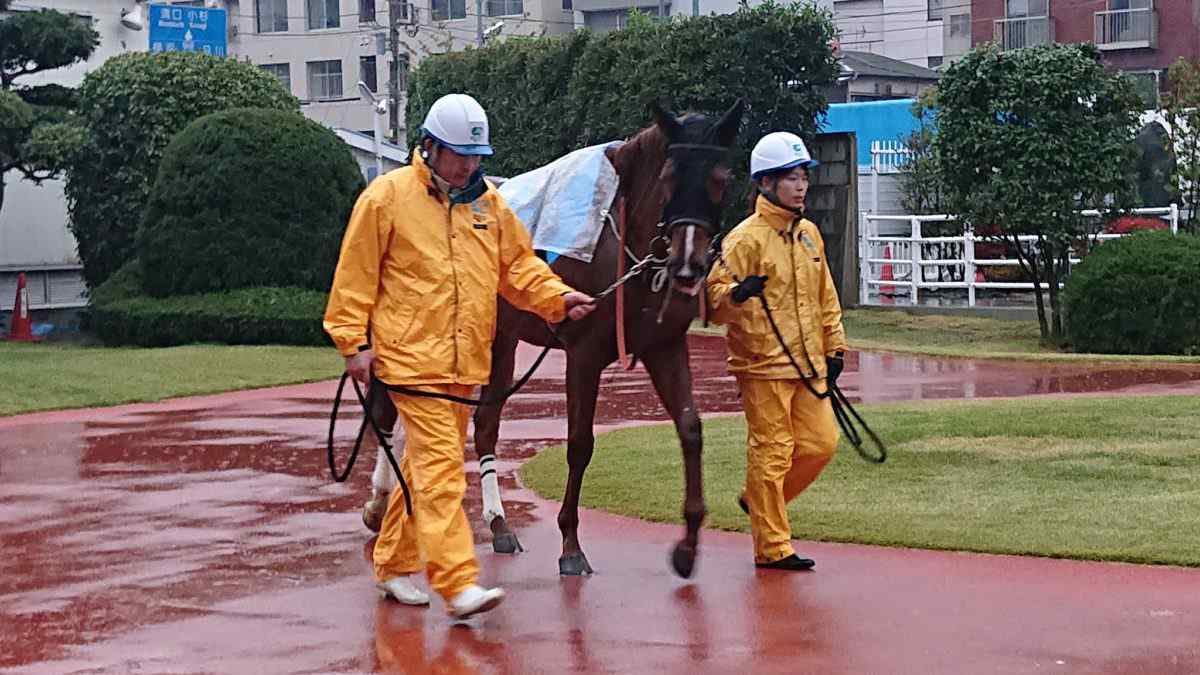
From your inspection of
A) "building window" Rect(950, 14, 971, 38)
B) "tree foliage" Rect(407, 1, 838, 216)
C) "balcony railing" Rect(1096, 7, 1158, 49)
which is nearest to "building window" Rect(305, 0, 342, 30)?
"building window" Rect(950, 14, 971, 38)

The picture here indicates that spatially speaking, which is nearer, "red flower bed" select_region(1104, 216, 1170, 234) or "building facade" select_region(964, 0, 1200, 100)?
"red flower bed" select_region(1104, 216, 1170, 234)

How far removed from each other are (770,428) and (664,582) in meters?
0.82

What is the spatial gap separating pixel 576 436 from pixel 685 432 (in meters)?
0.67

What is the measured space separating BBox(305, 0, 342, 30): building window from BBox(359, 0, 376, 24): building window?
86cm

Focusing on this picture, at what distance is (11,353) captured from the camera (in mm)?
21406

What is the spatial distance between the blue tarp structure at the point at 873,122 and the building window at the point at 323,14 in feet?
105

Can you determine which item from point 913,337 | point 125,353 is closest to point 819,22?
point 913,337

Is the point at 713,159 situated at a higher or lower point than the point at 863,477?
higher

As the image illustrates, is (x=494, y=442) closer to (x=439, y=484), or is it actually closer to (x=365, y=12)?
(x=439, y=484)

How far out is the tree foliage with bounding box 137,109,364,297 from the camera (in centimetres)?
2252

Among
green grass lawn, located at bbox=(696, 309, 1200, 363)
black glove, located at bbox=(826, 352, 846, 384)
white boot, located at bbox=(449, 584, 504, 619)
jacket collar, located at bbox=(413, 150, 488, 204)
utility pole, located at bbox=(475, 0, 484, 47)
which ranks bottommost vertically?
green grass lawn, located at bbox=(696, 309, 1200, 363)

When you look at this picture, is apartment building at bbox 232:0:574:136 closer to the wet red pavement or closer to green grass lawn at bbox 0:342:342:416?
green grass lawn at bbox 0:342:342:416

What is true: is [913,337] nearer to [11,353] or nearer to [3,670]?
[11,353]

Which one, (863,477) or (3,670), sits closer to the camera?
(3,670)
